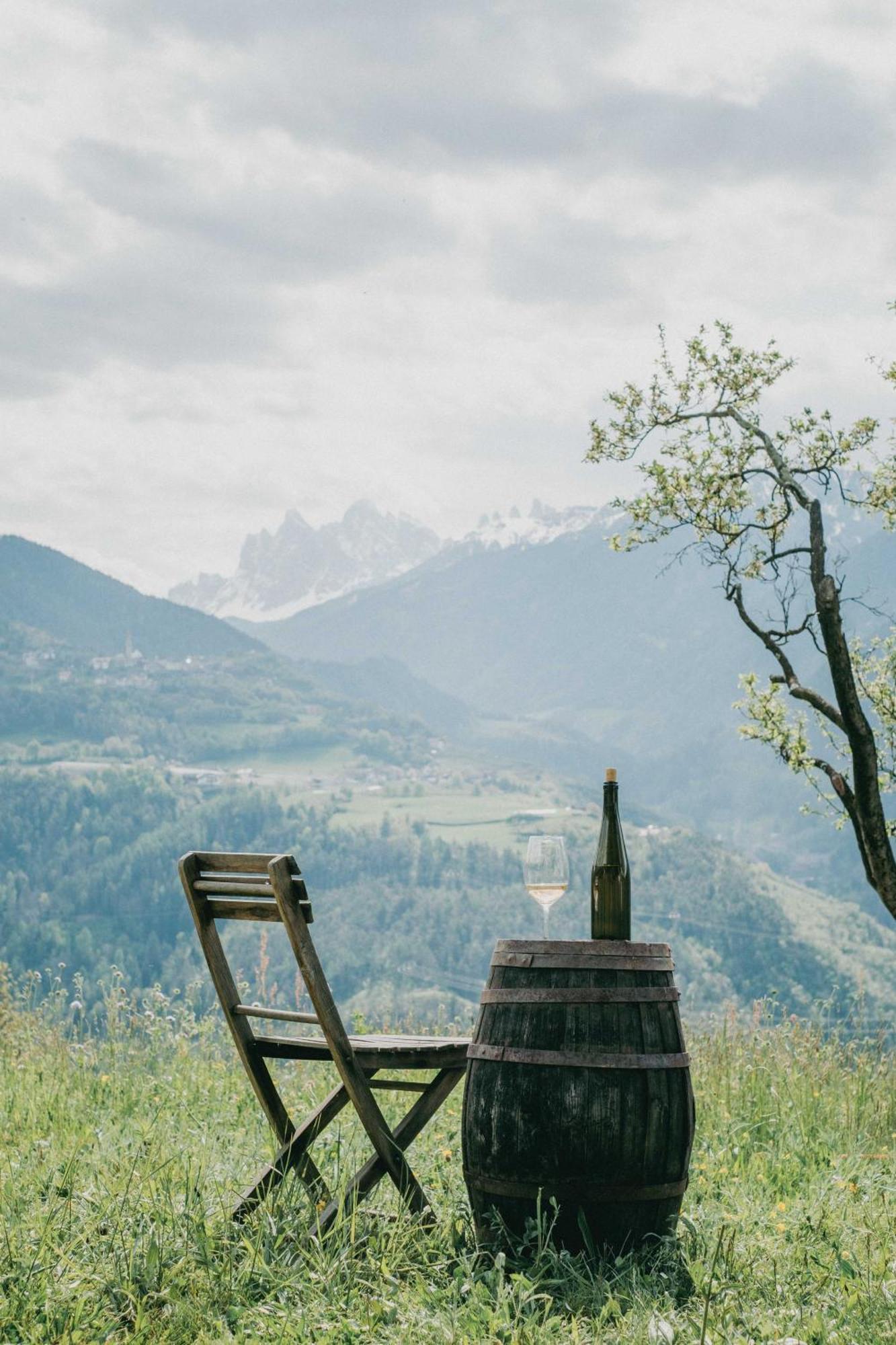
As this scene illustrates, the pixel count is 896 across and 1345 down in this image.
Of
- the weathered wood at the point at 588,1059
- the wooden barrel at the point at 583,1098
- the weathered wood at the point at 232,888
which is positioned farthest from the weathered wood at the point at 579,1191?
the weathered wood at the point at 232,888

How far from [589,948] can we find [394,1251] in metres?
1.08

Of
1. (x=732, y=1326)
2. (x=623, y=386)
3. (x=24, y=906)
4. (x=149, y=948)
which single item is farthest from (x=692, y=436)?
(x=24, y=906)

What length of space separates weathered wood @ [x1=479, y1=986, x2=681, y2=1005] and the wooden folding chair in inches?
14.5

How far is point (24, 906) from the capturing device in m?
133

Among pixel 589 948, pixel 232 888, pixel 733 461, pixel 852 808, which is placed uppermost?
pixel 733 461

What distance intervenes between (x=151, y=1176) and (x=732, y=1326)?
77.8 inches

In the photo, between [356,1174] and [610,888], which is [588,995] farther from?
[356,1174]

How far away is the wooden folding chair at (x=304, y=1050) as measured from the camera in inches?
159

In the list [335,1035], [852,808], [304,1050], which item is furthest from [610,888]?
[852,808]

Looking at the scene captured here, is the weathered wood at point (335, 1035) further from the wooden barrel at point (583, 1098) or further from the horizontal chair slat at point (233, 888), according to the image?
the wooden barrel at point (583, 1098)

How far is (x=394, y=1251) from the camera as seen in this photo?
3.99 meters

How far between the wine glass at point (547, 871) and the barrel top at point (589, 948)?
255 millimetres

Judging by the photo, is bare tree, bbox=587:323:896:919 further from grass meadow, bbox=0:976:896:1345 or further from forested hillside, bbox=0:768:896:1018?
forested hillside, bbox=0:768:896:1018

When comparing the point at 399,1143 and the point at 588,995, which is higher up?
the point at 588,995
